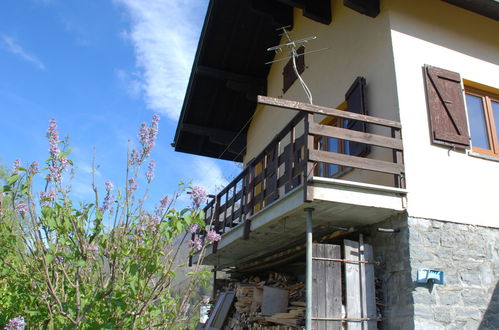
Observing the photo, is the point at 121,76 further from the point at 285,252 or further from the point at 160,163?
the point at 285,252

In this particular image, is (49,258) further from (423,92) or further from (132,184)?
(423,92)

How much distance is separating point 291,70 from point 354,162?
18.3 feet

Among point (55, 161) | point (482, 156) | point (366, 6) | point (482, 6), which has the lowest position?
point (55, 161)

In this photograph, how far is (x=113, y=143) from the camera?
307cm

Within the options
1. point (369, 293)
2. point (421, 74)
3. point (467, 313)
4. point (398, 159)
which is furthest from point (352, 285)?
point (421, 74)

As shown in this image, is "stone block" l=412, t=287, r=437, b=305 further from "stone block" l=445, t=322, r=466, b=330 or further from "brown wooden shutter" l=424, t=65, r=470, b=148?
"brown wooden shutter" l=424, t=65, r=470, b=148

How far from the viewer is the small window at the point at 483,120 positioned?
7.19 meters

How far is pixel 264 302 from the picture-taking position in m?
7.63

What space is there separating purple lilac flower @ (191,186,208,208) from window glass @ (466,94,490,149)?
211 inches

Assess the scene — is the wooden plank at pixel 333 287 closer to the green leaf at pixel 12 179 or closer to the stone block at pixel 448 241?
the stone block at pixel 448 241

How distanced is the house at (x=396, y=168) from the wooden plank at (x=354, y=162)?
0.7 inches

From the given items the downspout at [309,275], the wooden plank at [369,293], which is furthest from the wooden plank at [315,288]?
the wooden plank at [369,293]

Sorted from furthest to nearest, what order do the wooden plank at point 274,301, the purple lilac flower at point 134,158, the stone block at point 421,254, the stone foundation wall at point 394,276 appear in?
the wooden plank at point 274,301 → the stone block at point 421,254 → the stone foundation wall at point 394,276 → the purple lilac flower at point 134,158

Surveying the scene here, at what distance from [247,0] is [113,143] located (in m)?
8.77
